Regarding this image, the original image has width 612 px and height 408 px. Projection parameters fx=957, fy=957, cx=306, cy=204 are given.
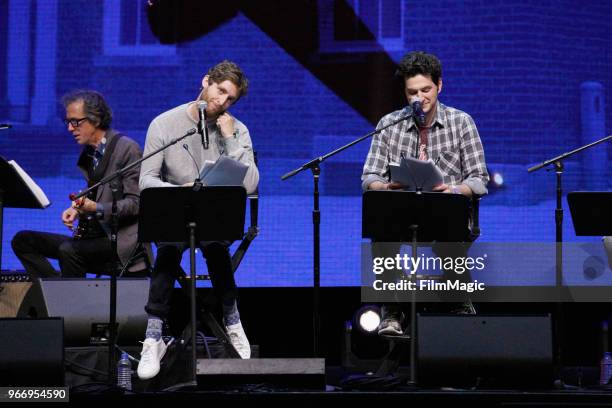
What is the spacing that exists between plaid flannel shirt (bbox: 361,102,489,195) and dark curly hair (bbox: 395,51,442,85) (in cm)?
20

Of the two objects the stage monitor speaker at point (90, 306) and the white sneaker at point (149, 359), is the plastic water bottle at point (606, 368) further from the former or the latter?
the stage monitor speaker at point (90, 306)

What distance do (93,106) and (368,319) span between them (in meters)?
2.03

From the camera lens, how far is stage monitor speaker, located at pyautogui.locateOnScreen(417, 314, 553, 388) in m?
4.01

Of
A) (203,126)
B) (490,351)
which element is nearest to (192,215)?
(203,126)

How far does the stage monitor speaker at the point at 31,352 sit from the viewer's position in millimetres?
3975

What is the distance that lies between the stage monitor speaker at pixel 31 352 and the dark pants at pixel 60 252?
133 centimetres

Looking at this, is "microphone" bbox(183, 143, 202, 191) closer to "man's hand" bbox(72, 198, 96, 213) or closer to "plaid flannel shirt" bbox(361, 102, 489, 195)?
"man's hand" bbox(72, 198, 96, 213)

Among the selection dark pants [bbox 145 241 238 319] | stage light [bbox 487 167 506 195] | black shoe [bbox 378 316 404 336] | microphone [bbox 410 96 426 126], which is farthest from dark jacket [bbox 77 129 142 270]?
stage light [bbox 487 167 506 195]

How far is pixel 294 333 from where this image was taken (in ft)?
19.7

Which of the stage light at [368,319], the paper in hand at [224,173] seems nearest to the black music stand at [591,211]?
the stage light at [368,319]

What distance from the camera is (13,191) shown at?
4.76 meters

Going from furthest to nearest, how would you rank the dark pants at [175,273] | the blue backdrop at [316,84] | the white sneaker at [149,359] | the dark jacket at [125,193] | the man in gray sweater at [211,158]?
1. the blue backdrop at [316,84]
2. the dark jacket at [125,193]
3. the man in gray sweater at [211,158]
4. the dark pants at [175,273]
5. the white sneaker at [149,359]

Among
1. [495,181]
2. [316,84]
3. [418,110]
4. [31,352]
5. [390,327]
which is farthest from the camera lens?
[316,84]

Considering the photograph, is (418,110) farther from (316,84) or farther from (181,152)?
(316,84)
